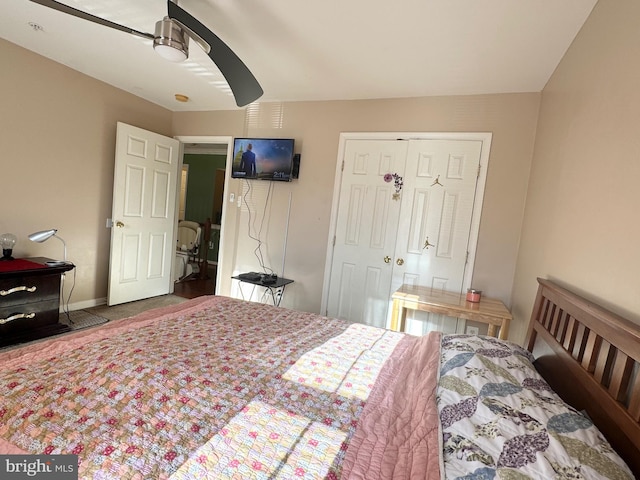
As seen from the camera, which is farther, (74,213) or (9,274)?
(74,213)

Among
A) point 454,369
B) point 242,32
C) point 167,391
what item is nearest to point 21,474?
point 167,391

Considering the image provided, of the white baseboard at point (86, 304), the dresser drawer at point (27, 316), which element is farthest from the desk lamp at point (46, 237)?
the white baseboard at point (86, 304)

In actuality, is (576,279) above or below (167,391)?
above

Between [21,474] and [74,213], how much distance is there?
3.26 metres

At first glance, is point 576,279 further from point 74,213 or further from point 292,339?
point 74,213

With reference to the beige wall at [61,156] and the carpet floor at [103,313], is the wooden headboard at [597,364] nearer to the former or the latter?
the carpet floor at [103,313]

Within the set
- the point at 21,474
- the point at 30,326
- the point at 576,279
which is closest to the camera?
the point at 21,474

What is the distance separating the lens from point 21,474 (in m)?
0.79

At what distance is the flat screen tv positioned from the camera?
11.3 ft

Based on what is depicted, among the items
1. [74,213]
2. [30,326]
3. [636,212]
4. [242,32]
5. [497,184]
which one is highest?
[242,32]

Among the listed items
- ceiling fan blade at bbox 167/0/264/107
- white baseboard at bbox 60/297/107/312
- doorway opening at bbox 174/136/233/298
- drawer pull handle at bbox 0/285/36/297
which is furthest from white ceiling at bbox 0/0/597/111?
doorway opening at bbox 174/136/233/298

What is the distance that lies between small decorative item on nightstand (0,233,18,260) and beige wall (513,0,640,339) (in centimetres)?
399

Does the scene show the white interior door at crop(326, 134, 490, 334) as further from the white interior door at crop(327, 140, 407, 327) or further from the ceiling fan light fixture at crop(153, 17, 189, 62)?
the ceiling fan light fixture at crop(153, 17, 189, 62)

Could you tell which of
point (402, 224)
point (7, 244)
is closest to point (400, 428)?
point (402, 224)
